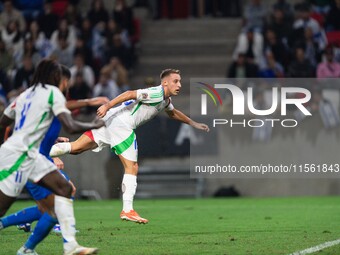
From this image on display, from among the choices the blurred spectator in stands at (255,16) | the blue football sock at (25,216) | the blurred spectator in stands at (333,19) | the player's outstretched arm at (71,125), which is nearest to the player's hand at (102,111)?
the blue football sock at (25,216)

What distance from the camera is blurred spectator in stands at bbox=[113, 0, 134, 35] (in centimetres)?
2622

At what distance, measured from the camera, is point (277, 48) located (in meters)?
24.0

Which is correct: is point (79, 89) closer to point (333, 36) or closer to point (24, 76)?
point (24, 76)

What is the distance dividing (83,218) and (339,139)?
7.59 metres

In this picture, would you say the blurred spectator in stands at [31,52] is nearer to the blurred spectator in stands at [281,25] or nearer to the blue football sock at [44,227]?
the blurred spectator in stands at [281,25]

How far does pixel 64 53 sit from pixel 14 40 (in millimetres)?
1856

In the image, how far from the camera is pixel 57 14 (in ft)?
89.3

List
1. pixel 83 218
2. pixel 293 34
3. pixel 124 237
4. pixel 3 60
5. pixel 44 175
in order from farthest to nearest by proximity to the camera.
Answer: pixel 3 60
pixel 293 34
pixel 83 218
pixel 124 237
pixel 44 175

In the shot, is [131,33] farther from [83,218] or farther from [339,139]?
[83,218]

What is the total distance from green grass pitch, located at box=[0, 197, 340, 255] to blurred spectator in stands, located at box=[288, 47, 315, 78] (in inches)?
123

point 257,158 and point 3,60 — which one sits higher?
point 3,60

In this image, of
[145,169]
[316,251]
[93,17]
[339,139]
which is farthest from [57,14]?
[316,251]

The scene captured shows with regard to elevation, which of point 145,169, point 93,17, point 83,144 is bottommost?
point 145,169

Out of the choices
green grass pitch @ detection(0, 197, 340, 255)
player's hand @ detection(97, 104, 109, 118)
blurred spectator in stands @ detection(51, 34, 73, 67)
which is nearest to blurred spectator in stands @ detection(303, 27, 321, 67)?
green grass pitch @ detection(0, 197, 340, 255)
